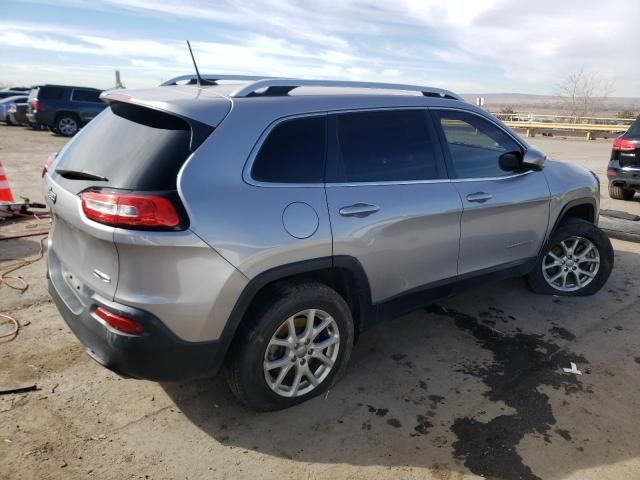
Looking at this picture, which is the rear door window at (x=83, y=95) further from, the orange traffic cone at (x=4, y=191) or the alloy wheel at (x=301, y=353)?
the alloy wheel at (x=301, y=353)

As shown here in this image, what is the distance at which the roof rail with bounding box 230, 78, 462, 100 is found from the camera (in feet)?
8.87

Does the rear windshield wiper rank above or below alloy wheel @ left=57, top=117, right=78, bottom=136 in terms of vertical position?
above

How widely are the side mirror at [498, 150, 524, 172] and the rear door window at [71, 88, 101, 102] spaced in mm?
17913

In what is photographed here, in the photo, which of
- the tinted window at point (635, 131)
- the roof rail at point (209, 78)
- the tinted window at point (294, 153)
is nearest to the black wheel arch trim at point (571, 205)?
the tinted window at point (294, 153)

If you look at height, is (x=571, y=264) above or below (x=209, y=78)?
below

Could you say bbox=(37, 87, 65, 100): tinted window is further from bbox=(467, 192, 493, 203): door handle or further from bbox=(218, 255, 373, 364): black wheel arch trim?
bbox=(218, 255, 373, 364): black wheel arch trim

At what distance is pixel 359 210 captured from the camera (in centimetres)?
281

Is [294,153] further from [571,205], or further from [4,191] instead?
[4,191]

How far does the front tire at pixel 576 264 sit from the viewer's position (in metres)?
4.45

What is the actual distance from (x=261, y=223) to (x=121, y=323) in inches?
31.5

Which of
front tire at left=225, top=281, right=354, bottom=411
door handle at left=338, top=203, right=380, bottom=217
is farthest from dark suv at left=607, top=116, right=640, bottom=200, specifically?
front tire at left=225, top=281, right=354, bottom=411

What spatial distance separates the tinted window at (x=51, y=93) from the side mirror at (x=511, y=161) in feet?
60.6

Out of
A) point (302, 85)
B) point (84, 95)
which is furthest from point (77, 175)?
point (84, 95)

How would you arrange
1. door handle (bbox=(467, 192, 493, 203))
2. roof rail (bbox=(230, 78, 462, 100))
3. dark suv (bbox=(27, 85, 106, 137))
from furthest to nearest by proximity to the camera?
dark suv (bbox=(27, 85, 106, 137)) → door handle (bbox=(467, 192, 493, 203)) → roof rail (bbox=(230, 78, 462, 100))
